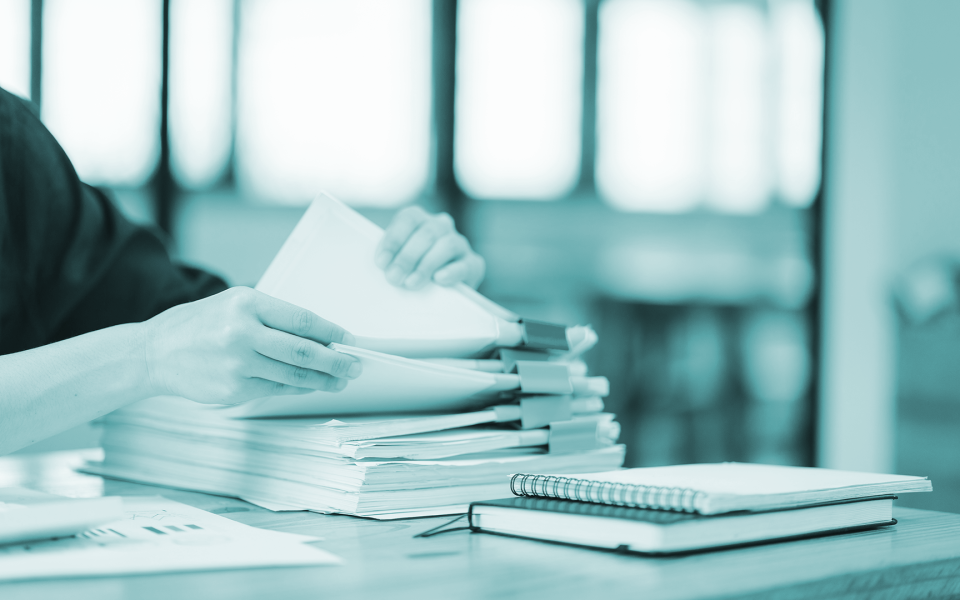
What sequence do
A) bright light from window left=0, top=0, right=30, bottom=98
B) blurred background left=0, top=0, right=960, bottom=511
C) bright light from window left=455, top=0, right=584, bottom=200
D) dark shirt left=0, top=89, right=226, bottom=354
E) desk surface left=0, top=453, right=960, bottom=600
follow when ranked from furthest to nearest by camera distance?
bright light from window left=455, top=0, right=584, bottom=200 → blurred background left=0, top=0, right=960, bottom=511 → bright light from window left=0, top=0, right=30, bottom=98 → dark shirt left=0, top=89, right=226, bottom=354 → desk surface left=0, top=453, right=960, bottom=600

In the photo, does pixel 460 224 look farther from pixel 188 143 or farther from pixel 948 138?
pixel 948 138

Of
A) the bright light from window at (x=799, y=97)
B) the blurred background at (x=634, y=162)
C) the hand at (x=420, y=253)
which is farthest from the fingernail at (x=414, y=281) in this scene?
the bright light from window at (x=799, y=97)

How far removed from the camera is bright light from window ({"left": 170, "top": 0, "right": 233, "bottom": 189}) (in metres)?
3.01

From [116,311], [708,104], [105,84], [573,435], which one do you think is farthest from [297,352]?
[708,104]

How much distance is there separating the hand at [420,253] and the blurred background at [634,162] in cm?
214

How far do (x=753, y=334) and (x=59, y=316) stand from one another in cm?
331

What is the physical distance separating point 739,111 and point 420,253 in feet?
11.0

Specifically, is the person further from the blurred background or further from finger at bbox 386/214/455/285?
the blurred background

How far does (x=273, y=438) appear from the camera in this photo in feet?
2.44

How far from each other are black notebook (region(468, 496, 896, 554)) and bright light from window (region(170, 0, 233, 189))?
2701mm

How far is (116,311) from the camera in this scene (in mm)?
1198

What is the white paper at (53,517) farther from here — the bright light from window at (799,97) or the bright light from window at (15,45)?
the bright light from window at (799,97)

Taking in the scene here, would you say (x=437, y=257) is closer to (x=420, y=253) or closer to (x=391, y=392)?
(x=420, y=253)

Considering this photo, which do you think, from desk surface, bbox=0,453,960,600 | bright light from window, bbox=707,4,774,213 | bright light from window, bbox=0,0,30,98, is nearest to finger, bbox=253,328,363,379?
desk surface, bbox=0,453,960,600
